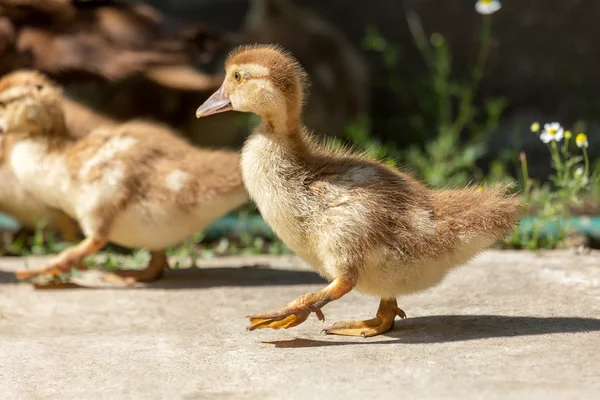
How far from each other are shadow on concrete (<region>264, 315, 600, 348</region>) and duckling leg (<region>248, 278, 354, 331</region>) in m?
0.11

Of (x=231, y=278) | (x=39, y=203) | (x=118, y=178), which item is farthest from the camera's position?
(x=39, y=203)

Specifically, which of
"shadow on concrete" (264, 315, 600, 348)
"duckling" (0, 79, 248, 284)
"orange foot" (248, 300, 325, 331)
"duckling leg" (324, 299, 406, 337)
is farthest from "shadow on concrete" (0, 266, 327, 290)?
"orange foot" (248, 300, 325, 331)

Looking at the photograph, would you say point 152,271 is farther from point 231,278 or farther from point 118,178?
point 118,178

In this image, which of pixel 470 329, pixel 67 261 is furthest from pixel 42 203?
pixel 470 329

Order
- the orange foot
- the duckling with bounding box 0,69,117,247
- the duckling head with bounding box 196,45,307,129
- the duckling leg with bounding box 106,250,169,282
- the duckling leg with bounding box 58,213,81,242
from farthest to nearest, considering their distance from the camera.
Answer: the duckling leg with bounding box 58,213,81,242
the duckling with bounding box 0,69,117,247
the duckling leg with bounding box 106,250,169,282
the duckling head with bounding box 196,45,307,129
the orange foot

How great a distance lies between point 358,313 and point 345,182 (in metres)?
0.79

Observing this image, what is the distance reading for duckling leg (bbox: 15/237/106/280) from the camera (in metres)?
5.04

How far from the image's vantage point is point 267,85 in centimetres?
378

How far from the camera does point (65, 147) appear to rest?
5.25 meters

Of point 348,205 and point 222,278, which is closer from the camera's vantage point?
point 348,205

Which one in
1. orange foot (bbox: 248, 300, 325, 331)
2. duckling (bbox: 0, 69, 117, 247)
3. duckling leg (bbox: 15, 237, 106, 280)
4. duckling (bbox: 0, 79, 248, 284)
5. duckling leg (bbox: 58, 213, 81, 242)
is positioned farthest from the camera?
duckling leg (bbox: 58, 213, 81, 242)

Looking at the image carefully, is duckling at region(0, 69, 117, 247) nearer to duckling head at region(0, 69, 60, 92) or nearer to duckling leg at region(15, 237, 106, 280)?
duckling head at region(0, 69, 60, 92)

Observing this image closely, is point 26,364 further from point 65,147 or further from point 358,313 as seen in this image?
point 65,147

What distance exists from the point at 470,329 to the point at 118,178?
6.78 feet
